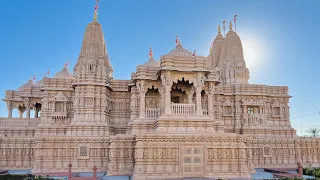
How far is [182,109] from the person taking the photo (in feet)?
60.1

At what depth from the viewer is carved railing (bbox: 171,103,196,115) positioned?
1822cm

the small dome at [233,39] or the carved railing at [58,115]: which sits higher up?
the small dome at [233,39]

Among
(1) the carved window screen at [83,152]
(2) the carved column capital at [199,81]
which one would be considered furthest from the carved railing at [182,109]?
(1) the carved window screen at [83,152]

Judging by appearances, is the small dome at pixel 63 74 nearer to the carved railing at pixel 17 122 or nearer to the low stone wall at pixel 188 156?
the carved railing at pixel 17 122

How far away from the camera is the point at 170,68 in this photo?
59.6ft

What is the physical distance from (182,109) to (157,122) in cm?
189

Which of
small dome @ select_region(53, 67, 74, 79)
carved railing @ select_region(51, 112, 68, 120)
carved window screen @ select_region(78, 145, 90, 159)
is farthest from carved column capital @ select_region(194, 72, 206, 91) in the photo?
small dome @ select_region(53, 67, 74, 79)

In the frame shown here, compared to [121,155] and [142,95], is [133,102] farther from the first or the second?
[121,155]

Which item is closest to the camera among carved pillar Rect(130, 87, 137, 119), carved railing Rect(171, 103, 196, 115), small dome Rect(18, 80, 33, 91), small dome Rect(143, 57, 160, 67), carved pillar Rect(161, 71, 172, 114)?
carved pillar Rect(161, 71, 172, 114)

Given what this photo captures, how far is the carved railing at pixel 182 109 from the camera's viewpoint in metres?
18.2

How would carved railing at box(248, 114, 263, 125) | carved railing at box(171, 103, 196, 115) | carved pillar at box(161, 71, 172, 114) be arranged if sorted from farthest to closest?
carved railing at box(248, 114, 263, 125) < carved railing at box(171, 103, 196, 115) < carved pillar at box(161, 71, 172, 114)

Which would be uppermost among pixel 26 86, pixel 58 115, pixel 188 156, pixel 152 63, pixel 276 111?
pixel 152 63

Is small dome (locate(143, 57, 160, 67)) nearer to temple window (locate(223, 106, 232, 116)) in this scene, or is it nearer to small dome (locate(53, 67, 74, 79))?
temple window (locate(223, 106, 232, 116))

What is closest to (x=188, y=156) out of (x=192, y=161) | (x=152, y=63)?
(x=192, y=161)
